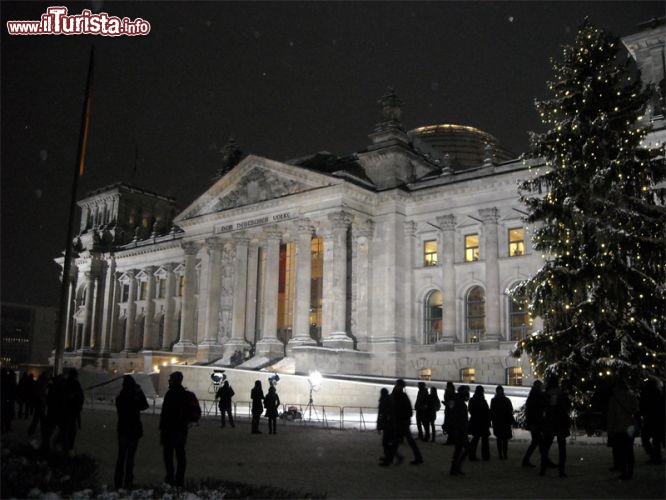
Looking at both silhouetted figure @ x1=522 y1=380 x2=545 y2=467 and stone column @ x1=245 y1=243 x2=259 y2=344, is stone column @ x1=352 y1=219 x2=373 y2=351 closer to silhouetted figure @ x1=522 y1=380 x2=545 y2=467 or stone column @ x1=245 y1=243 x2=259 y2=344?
stone column @ x1=245 y1=243 x2=259 y2=344

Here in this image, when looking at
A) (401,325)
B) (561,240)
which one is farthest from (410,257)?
(561,240)

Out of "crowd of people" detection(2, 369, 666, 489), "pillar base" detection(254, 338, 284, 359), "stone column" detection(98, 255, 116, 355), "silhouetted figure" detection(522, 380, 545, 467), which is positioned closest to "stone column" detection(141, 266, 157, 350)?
"stone column" detection(98, 255, 116, 355)

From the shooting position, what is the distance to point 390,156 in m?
50.0

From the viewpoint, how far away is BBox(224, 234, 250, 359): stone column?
175 ft

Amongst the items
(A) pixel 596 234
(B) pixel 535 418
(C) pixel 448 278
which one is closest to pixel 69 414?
(B) pixel 535 418

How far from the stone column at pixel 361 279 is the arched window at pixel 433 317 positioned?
4.19 meters

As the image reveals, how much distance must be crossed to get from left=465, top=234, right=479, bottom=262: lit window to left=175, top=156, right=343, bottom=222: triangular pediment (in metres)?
9.81

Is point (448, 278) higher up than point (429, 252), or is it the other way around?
point (429, 252)

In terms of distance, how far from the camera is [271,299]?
5056 centimetres

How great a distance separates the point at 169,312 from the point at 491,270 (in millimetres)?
35561

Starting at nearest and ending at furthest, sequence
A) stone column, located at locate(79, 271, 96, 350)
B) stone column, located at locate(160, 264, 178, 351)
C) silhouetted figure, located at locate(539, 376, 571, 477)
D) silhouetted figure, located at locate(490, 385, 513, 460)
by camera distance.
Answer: silhouetted figure, located at locate(539, 376, 571, 477)
silhouetted figure, located at locate(490, 385, 513, 460)
stone column, located at locate(160, 264, 178, 351)
stone column, located at locate(79, 271, 96, 350)

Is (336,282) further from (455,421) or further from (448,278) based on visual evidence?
(455,421)

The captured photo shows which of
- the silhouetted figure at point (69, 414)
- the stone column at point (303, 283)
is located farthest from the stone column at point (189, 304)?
the silhouetted figure at point (69, 414)

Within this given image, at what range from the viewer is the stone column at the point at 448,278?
4628 cm
